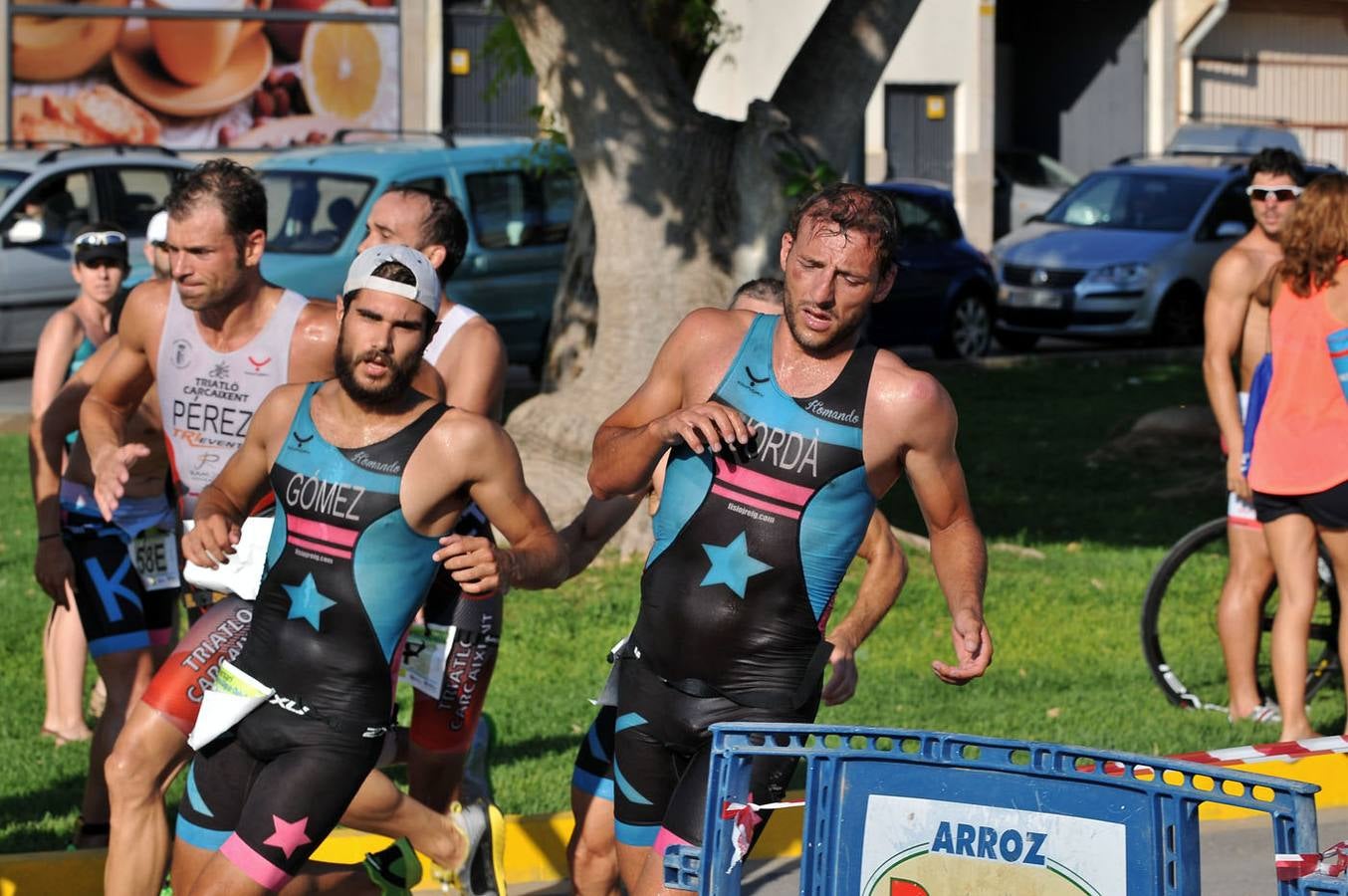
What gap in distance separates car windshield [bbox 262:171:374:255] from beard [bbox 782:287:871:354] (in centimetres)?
1116

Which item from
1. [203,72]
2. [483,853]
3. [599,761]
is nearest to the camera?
[599,761]

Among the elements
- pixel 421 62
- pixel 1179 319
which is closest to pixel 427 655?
pixel 1179 319

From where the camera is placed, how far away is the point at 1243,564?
762 cm

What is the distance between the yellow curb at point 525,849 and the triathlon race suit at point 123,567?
2.18 ft

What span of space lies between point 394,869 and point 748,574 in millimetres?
1419

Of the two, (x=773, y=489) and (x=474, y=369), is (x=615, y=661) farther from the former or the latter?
(x=474, y=369)

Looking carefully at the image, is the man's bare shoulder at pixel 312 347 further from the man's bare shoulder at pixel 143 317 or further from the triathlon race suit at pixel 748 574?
the triathlon race suit at pixel 748 574

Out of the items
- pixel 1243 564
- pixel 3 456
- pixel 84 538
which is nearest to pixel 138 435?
pixel 84 538

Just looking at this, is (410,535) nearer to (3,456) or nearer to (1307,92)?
(3,456)

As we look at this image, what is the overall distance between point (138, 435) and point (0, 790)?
1456 mm

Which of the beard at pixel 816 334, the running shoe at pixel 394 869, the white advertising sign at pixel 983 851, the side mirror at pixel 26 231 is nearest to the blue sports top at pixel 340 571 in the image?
the running shoe at pixel 394 869

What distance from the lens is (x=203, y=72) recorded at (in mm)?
28469

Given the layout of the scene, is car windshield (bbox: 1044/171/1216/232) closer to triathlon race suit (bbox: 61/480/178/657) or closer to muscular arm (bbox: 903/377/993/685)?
triathlon race suit (bbox: 61/480/178/657)

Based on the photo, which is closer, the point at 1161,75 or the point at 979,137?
the point at 979,137
